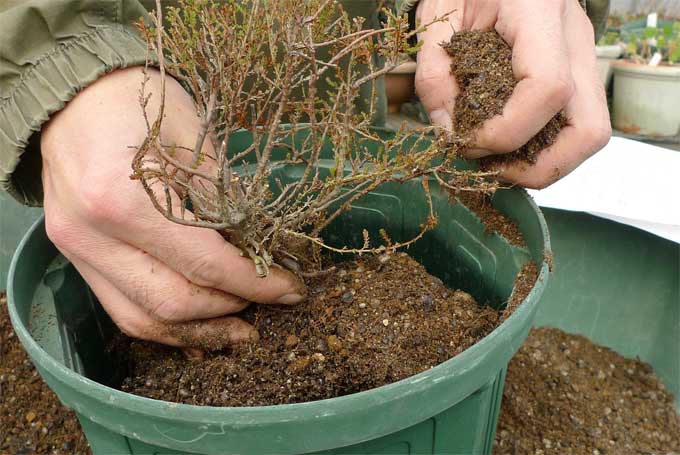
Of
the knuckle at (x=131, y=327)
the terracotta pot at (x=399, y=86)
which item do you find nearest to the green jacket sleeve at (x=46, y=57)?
the knuckle at (x=131, y=327)

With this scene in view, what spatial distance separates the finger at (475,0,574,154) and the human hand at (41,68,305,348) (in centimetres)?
45

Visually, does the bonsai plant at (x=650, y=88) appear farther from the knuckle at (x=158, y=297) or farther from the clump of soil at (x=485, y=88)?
the knuckle at (x=158, y=297)

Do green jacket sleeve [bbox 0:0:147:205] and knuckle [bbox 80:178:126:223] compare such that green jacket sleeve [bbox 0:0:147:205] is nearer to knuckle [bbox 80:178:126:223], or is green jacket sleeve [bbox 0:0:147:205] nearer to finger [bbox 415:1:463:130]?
knuckle [bbox 80:178:126:223]

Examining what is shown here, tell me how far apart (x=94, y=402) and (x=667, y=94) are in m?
3.79

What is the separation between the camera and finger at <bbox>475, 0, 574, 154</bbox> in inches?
35.8

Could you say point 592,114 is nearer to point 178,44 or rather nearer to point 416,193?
point 416,193

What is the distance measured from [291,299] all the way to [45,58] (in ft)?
1.88

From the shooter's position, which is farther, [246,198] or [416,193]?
[416,193]

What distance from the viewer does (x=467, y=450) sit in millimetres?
907

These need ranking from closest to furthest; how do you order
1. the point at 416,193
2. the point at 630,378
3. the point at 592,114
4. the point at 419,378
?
1. the point at 419,378
2. the point at 592,114
3. the point at 416,193
4. the point at 630,378

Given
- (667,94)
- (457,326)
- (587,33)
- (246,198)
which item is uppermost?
(587,33)

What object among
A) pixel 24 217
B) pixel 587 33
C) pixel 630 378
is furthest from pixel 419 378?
pixel 24 217

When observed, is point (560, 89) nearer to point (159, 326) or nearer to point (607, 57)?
point (159, 326)

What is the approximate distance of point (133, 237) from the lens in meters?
0.86
